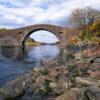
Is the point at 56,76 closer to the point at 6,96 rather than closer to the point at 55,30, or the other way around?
the point at 6,96

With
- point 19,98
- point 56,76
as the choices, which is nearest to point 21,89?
point 19,98

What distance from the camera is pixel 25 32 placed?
320 ft

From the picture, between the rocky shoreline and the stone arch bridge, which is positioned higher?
the stone arch bridge

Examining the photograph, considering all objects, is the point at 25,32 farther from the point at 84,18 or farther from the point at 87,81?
the point at 87,81

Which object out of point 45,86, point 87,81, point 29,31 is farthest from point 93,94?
point 29,31

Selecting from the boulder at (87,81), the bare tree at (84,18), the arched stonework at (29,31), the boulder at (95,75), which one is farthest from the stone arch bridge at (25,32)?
the boulder at (87,81)

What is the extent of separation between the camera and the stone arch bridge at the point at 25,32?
296 ft

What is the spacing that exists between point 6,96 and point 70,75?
5.02 meters

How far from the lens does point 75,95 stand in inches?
454

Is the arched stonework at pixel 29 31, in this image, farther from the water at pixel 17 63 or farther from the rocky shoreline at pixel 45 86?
the rocky shoreline at pixel 45 86

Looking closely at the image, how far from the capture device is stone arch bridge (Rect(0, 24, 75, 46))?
296 ft

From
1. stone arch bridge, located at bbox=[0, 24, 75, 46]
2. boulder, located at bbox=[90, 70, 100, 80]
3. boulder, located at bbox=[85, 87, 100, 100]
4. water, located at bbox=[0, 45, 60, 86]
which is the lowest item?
water, located at bbox=[0, 45, 60, 86]

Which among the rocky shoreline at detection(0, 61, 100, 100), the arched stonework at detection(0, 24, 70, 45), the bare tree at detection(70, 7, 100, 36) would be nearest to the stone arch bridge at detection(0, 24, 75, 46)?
the arched stonework at detection(0, 24, 70, 45)

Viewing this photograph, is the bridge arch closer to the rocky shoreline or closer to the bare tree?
the bare tree
